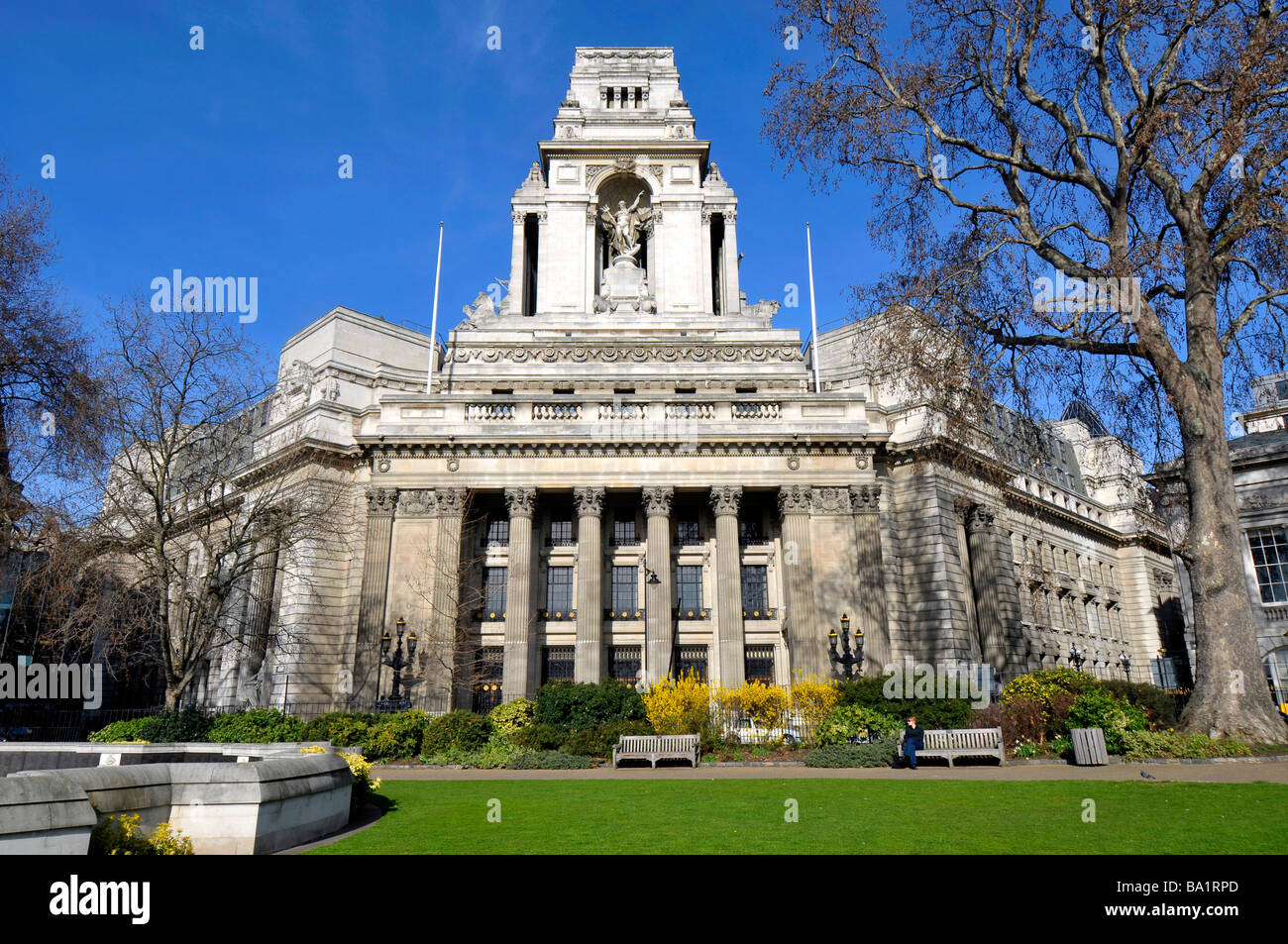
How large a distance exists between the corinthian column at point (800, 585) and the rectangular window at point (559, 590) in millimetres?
10345

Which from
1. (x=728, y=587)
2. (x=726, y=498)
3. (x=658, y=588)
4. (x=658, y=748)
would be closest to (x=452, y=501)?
(x=658, y=588)

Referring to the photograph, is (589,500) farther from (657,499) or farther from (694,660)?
(694,660)

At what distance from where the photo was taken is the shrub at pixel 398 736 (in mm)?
27969

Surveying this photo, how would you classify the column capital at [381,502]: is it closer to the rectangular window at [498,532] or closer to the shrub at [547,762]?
the rectangular window at [498,532]

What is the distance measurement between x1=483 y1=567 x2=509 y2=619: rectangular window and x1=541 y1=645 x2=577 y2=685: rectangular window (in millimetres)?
2844

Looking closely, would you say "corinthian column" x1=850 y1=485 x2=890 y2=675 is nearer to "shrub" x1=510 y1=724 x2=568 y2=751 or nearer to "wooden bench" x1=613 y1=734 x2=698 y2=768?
"wooden bench" x1=613 y1=734 x2=698 y2=768

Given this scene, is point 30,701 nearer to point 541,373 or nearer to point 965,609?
point 541,373

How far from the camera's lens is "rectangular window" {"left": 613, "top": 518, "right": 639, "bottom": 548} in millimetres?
40344

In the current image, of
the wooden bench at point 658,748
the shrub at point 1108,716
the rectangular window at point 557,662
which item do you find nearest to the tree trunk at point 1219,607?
the shrub at point 1108,716

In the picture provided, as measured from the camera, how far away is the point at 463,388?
4500 centimetres

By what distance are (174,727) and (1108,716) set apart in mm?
27936

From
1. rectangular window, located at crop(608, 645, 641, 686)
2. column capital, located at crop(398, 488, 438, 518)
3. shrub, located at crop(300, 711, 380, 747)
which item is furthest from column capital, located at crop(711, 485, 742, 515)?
shrub, located at crop(300, 711, 380, 747)

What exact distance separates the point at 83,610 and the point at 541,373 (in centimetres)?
2484
